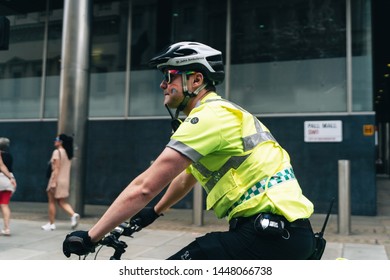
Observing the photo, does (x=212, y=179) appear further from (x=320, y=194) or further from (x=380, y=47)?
(x=380, y=47)

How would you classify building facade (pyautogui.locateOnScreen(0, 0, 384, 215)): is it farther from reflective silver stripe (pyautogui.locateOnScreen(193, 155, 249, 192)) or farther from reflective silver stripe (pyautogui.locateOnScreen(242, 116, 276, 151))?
reflective silver stripe (pyautogui.locateOnScreen(242, 116, 276, 151))

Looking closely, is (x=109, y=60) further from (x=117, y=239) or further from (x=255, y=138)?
(x=255, y=138)

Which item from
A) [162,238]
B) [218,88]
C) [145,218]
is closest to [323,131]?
[218,88]

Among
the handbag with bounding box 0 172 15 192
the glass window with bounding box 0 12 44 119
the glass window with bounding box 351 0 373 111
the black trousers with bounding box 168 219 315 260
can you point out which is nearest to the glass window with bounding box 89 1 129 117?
the glass window with bounding box 0 12 44 119

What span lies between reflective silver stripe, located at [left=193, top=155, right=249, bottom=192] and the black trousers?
0.23 m

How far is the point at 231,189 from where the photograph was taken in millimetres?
1763

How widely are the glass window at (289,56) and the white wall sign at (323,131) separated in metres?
0.35

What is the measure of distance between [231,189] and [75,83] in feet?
26.6

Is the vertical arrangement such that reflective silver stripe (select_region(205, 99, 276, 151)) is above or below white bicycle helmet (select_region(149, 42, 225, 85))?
below

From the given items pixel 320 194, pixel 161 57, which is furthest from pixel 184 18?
pixel 161 57

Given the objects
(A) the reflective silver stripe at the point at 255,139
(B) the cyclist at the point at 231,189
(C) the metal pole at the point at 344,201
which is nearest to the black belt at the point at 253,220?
(B) the cyclist at the point at 231,189

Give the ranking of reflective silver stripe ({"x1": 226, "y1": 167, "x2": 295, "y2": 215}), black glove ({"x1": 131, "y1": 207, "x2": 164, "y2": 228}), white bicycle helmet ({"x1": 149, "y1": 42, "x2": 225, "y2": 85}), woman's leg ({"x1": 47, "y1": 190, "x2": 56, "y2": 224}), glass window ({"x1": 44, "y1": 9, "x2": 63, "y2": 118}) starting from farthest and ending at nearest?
1. glass window ({"x1": 44, "y1": 9, "x2": 63, "y2": 118})
2. woman's leg ({"x1": 47, "y1": 190, "x2": 56, "y2": 224})
3. black glove ({"x1": 131, "y1": 207, "x2": 164, "y2": 228})
4. white bicycle helmet ({"x1": 149, "y1": 42, "x2": 225, "y2": 85})
5. reflective silver stripe ({"x1": 226, "y1": 167, "x2": 295, "y2": 215})

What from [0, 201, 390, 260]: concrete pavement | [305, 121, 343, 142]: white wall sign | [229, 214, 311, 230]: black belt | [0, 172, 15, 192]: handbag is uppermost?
[305, 121, 343, 142]: white wall sign

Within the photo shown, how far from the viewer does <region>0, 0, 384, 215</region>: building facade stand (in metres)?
10.0
